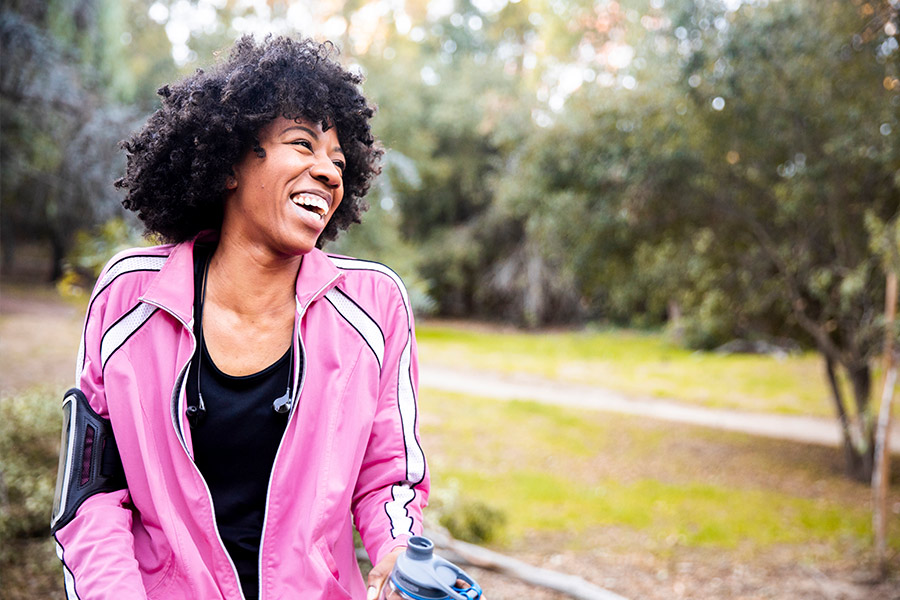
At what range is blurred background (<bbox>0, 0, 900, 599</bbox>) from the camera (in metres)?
5.53

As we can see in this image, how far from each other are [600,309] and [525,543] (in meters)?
16.7

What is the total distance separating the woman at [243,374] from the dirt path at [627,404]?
10.0 m

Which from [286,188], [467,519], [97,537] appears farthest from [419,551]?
[467,519]

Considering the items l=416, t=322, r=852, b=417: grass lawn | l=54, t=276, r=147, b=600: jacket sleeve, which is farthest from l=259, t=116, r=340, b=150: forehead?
l=416, t=322, r=852, b=417: grass lawn

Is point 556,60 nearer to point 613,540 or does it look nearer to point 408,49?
point 408,49

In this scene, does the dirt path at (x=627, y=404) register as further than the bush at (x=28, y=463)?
Yes

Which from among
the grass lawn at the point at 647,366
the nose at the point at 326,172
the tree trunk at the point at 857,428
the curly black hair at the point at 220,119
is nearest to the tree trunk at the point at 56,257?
the grass lawn at the point at 647,366

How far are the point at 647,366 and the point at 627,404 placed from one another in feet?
12.7

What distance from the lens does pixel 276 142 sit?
1.88m

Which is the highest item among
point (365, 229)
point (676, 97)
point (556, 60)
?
point (556, 60)

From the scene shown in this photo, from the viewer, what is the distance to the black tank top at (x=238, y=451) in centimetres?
173

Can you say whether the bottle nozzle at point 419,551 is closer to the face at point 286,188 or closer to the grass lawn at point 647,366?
the face at point 286,188

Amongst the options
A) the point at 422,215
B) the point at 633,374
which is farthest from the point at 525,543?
the point at 422,215

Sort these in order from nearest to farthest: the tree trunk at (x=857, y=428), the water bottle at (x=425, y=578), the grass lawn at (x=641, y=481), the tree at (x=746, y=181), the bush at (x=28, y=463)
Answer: the water bottle at (x=425, y=578) → the bush at (x=28, y=463) → the grass lawn at (x=641, y=481) → the tree at (x=746, y=181) → the tree trunk at (x=857, y=428)
